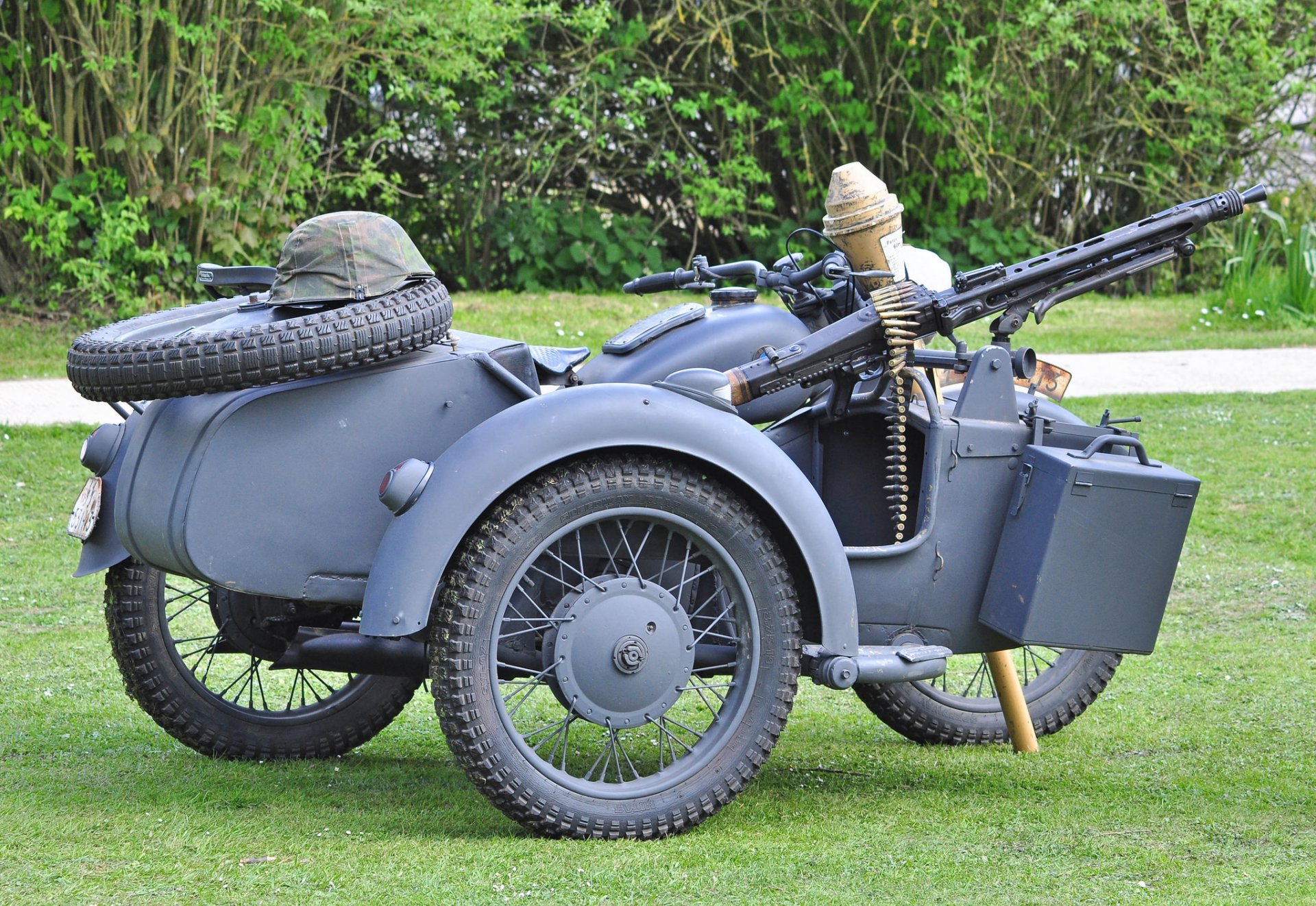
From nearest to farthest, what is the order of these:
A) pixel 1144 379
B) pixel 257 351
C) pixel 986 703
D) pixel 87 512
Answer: pixel 257 351, pixel 87 512, pixel 986 703, pixel 1144 379

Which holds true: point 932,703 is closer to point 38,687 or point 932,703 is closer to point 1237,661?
point 1237,661

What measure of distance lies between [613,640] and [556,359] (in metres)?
0.75

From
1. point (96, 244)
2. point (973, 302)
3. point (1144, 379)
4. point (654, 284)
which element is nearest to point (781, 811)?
point (973, 302)

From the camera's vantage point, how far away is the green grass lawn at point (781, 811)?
3195mm

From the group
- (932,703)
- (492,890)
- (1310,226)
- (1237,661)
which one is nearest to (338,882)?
(492,890)

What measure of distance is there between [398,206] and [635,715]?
1066cm

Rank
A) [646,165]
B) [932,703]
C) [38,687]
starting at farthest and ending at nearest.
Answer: [646,165] < [38,687] < [932,703]

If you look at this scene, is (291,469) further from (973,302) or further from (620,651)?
(973,302)

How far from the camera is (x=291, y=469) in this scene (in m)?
3.46

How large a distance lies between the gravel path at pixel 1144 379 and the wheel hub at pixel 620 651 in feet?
19.4

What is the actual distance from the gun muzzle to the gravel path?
5.63m

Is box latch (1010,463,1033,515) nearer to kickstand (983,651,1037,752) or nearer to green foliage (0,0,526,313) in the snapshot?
kickstand (983,651,1037,752)

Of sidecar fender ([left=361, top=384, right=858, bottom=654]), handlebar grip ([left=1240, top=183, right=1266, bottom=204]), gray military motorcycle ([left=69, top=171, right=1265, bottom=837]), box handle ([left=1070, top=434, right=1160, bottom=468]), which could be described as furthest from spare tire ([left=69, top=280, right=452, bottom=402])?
handlebar grip ([left=1240, top=183, right=1266, bottom=204])

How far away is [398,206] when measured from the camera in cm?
1362
